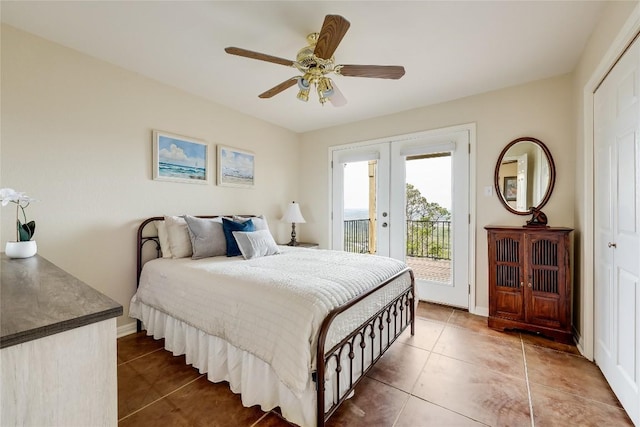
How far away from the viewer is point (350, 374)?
1.64m

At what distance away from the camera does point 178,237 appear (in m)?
2.62

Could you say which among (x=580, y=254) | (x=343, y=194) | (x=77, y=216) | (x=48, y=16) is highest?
(x=48, y=16)

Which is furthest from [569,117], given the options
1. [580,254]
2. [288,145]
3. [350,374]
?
[288,145]

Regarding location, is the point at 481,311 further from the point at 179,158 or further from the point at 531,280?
the point at 179,158

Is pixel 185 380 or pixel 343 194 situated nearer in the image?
pixel 185 380

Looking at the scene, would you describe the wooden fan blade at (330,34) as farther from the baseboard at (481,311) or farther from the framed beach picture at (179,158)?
the baseboard at (481,311)

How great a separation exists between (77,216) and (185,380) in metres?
1.62

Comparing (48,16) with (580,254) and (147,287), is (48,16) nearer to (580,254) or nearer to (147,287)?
(147,287)

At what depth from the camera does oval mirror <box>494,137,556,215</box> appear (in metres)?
2.74

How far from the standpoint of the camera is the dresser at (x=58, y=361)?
2.13 ft

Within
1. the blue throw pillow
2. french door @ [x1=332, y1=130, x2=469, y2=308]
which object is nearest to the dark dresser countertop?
the blue throw pillow

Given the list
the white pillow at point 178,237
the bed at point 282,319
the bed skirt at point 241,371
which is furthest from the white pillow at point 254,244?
the bed skirt at point 241,371

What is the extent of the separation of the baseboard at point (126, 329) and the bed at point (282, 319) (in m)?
0.12

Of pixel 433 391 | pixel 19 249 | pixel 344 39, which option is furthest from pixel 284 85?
pixel 433 391
